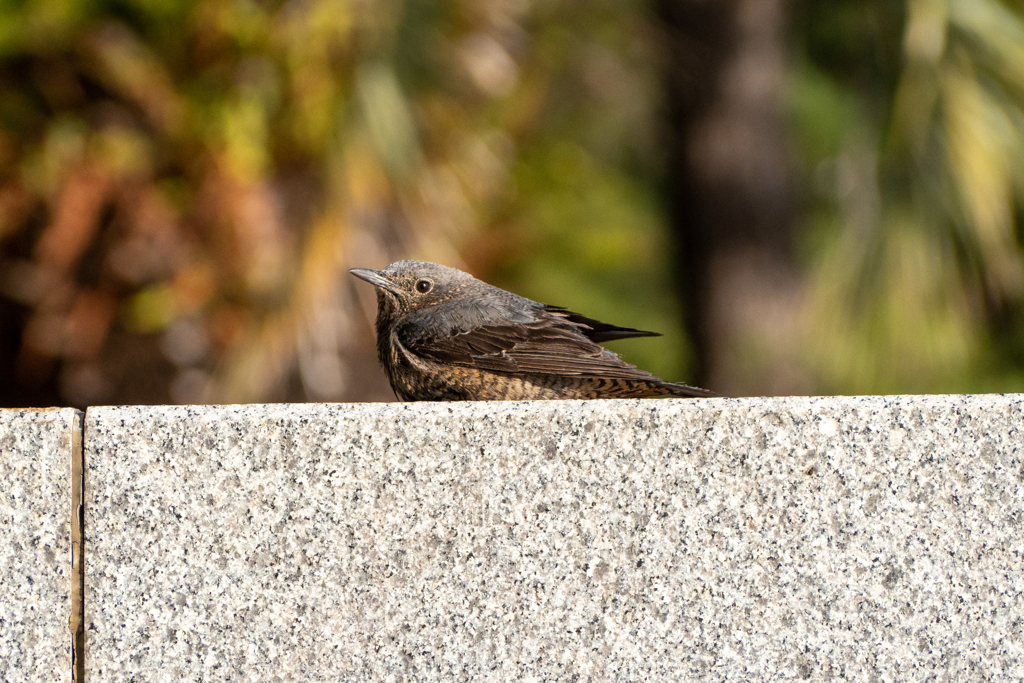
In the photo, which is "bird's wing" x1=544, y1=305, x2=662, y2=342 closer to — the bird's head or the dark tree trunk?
the bird's head

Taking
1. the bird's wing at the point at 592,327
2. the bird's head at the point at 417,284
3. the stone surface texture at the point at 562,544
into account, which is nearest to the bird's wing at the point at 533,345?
the bird's wing at the point at 592,327

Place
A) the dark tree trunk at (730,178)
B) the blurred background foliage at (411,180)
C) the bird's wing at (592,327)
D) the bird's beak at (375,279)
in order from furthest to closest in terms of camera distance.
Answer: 1. the dark tree trunk at (730,178)
2. the blurred background foliage at (411,180)
3. the bird's beak at (375,279)
4. the bird's wing at (592,327)

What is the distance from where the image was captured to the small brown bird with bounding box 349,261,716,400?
315 centimetres

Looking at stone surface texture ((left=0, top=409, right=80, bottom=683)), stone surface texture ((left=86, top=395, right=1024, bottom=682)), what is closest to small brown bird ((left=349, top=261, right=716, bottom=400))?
stone surface texture ((left=86, top=395, right=1024, bottom=682))

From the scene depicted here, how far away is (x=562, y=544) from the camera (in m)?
2.34

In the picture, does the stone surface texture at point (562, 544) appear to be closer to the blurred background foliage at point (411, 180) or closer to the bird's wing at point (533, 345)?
the bird's wing at point (533, 345)

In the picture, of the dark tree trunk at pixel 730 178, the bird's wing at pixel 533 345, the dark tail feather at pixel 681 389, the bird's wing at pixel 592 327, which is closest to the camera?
the dark tail feather at pixel 681 389

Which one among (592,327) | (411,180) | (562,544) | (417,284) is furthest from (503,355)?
(411,180)

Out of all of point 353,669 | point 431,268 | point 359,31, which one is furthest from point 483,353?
point 359,31

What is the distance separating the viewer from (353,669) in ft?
7.62

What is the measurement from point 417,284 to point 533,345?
0.68 meters

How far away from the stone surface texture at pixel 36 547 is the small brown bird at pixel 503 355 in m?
1.23

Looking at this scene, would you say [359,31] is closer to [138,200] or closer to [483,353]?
[138,200]

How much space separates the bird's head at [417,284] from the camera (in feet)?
12.4
